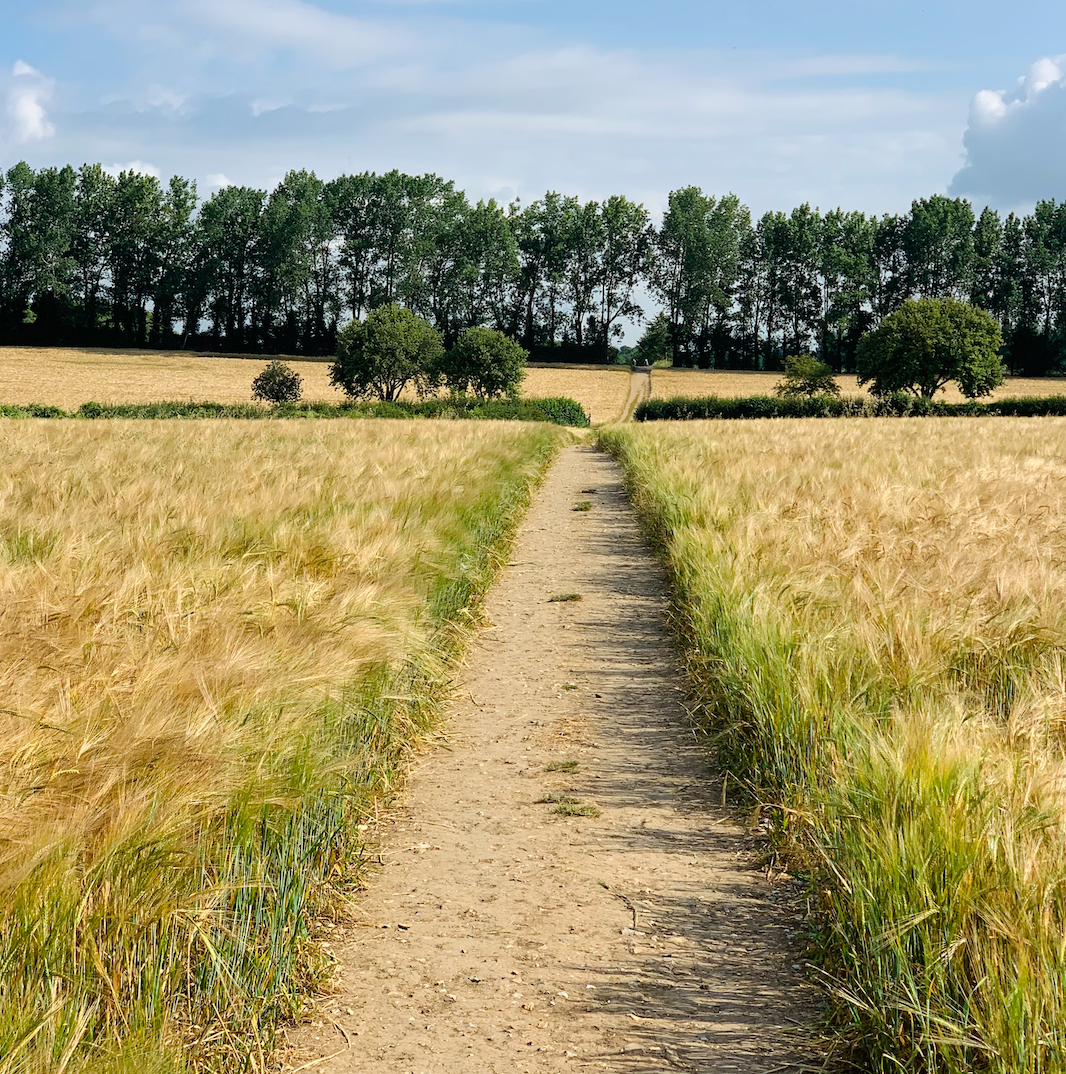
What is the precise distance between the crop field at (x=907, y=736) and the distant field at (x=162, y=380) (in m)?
54.5

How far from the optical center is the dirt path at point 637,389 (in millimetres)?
70250

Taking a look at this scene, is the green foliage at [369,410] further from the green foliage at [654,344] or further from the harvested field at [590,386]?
the green foliage at [654,344]

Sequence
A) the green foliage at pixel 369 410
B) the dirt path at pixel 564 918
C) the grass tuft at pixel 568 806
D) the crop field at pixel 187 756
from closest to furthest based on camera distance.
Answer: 1. the crop field at pixel 187 756
2. the dirt path at pixel 564 918
3. the grass tuft at pixel 568 806
4. the green foliage at pixel 369 410

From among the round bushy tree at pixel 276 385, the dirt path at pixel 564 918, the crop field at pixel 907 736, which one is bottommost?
the dirt path at pixel 564 918

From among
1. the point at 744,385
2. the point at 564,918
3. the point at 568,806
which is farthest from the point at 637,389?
the point at 564,918

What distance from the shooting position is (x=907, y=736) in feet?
10.3

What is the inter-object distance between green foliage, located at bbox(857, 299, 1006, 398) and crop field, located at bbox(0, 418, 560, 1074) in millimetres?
64442

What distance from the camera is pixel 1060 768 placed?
3043 millimetres

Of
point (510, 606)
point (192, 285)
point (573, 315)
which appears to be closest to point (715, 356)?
point (573, 315)

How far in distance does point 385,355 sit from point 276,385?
7.23 metres

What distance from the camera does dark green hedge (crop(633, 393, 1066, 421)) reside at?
57.3m

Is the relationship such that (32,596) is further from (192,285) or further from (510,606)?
(192,285)

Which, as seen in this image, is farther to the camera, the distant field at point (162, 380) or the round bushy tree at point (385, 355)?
the round bushy tree at point (385, 355)

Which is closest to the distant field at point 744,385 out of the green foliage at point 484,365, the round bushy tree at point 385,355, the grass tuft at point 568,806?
the green foliage at point 484,365
